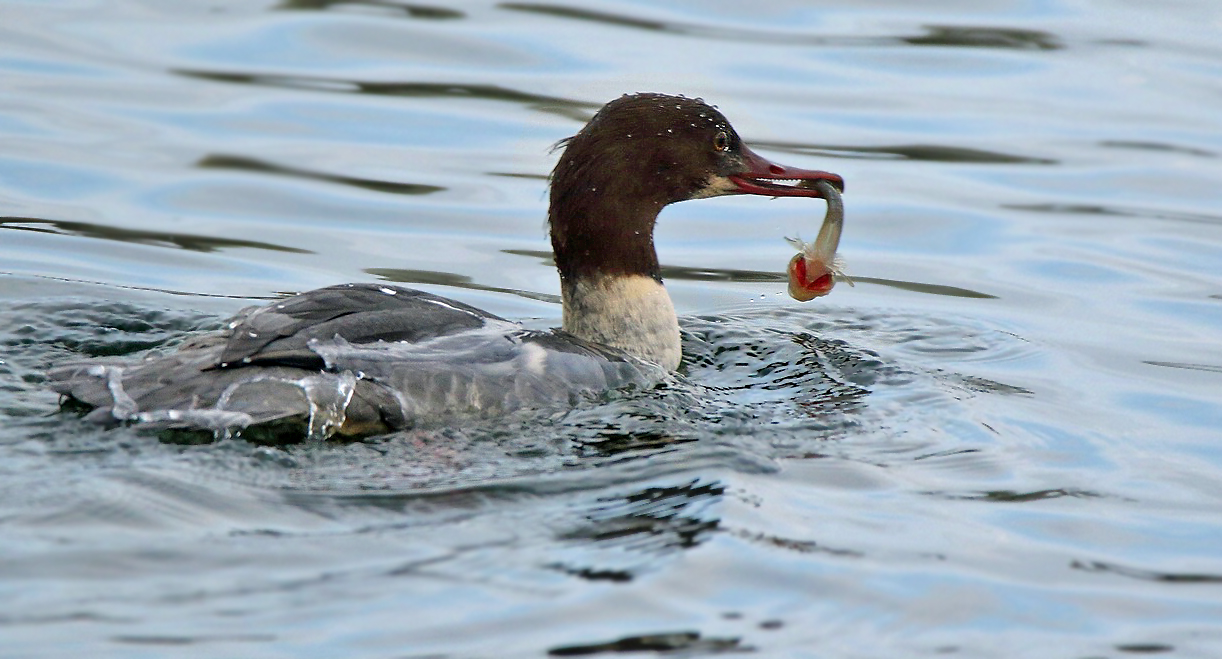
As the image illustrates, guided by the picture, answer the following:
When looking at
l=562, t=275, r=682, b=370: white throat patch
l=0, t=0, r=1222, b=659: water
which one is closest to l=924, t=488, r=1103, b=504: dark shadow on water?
l=0, t=0, r=1222, b=659: water

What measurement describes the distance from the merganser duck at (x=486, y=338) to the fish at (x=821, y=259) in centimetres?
10

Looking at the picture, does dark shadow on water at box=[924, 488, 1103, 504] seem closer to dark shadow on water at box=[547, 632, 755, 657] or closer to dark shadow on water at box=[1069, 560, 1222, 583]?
dark shadow on water at box=[1069, 560, 1222, 583]

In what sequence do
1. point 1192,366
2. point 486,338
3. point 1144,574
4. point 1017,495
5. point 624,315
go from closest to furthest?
1. point 1144,574
2. point 1017,495
3. point 486,338
4. point 624,315
5. point 1192,366

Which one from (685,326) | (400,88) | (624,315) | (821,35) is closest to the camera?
(624,315)

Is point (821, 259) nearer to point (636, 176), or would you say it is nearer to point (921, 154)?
point (636, 176)

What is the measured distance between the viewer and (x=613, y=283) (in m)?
6.93

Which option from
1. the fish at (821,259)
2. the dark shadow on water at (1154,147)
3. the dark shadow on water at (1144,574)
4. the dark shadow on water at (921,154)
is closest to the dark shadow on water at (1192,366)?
the fish at (821,259)

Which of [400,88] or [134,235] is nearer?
[134,235]

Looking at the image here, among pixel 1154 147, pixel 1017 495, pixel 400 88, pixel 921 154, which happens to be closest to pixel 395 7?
pixel 400 88

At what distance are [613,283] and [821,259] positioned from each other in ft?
3.05

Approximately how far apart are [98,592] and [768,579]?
1875mm

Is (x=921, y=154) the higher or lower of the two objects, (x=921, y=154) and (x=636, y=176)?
the higher

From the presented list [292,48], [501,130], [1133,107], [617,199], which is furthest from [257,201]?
[1133,107]

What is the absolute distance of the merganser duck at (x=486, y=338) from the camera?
5.62m
